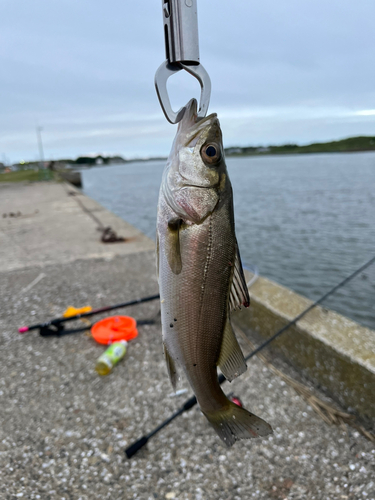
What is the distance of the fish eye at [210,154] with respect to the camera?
1758mm

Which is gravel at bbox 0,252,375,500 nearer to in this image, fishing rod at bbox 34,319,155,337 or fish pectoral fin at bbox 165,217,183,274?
fishing rod at bbox 34,319,155,337

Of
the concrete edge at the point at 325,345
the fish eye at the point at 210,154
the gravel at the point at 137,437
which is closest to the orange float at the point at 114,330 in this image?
the gravel at the point at 137,437

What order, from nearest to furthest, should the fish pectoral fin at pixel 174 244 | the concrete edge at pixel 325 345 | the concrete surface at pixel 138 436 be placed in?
the fish pectoral fin at pixel 174 244
the concrete surface at pixel 138 436
the concrete edge at pixel 325 345

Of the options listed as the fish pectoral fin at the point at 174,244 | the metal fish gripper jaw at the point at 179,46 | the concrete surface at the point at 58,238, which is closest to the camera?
the metal fish gripper jaw at the point at 179,46

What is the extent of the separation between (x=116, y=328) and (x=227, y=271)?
316 cm

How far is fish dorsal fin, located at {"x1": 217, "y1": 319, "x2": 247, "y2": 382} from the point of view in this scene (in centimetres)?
179

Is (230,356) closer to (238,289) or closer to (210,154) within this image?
(238,289)

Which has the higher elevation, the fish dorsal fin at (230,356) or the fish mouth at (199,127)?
the fish mouth at (199,127)

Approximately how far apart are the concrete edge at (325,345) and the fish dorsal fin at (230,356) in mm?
1891

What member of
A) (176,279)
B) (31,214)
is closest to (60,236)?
(31,214)

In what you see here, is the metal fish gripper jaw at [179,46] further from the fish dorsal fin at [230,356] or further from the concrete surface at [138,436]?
the concrete surface at [138,436]

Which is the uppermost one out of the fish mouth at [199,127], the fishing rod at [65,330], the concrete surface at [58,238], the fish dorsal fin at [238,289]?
the fish mouth at [199,127]

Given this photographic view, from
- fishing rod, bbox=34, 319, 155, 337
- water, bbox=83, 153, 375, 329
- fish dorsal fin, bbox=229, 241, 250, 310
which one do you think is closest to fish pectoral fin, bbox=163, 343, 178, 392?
fish dorsal fin, bbox=229, 241, 250, 310

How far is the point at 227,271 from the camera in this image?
1.73 metres
